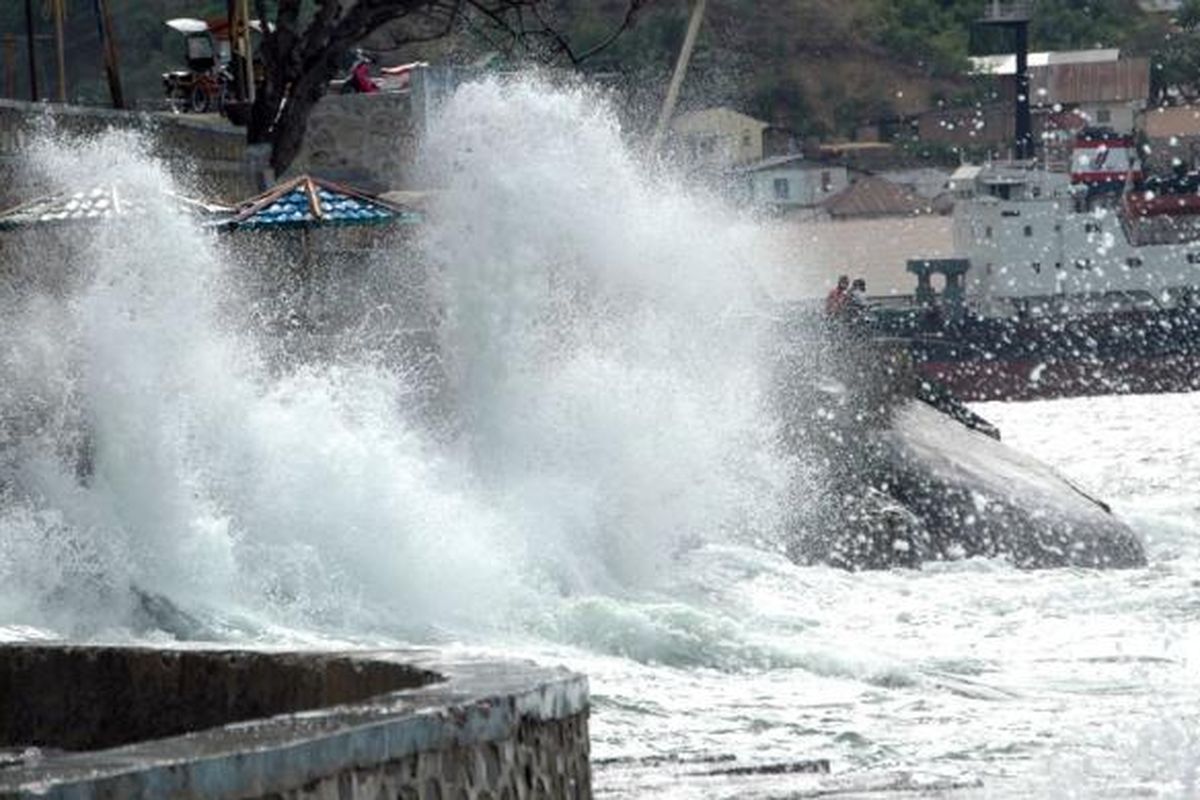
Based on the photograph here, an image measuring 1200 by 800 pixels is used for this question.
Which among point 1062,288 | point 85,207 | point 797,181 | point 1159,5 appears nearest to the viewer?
point 85,207

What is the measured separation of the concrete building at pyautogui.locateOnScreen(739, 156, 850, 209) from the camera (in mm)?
90062

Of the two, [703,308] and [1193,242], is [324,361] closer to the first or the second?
[703,308]

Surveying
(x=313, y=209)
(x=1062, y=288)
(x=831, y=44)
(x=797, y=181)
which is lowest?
(x=1062, y=288)

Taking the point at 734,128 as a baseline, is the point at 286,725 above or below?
below

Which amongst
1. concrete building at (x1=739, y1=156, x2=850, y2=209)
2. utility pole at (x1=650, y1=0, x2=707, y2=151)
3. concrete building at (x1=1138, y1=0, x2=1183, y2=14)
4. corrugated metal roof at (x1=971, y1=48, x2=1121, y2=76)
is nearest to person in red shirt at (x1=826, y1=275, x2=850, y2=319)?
utility pole at (x1=650, y1=0, x2=707, y2=151)

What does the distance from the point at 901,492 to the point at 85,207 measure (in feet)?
24.1

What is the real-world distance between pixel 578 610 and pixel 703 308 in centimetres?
765

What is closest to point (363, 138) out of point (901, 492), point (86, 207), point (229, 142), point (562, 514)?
point (229, 142)

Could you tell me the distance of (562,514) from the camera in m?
19.2

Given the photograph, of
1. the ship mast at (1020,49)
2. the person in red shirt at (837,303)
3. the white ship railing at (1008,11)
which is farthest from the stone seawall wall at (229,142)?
the white ship railing at (1008,11)

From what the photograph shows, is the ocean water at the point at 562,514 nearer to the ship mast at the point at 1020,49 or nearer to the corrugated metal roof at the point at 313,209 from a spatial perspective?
the corrugated metal roof at the point at 313,209

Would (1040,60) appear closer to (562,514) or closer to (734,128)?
(734,128)

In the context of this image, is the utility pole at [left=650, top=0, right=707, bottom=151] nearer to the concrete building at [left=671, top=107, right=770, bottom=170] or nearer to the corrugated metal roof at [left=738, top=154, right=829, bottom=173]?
the concrete building at [left=671, top=107, right=770, bottom=170]

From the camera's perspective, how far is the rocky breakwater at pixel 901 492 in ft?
73.3
